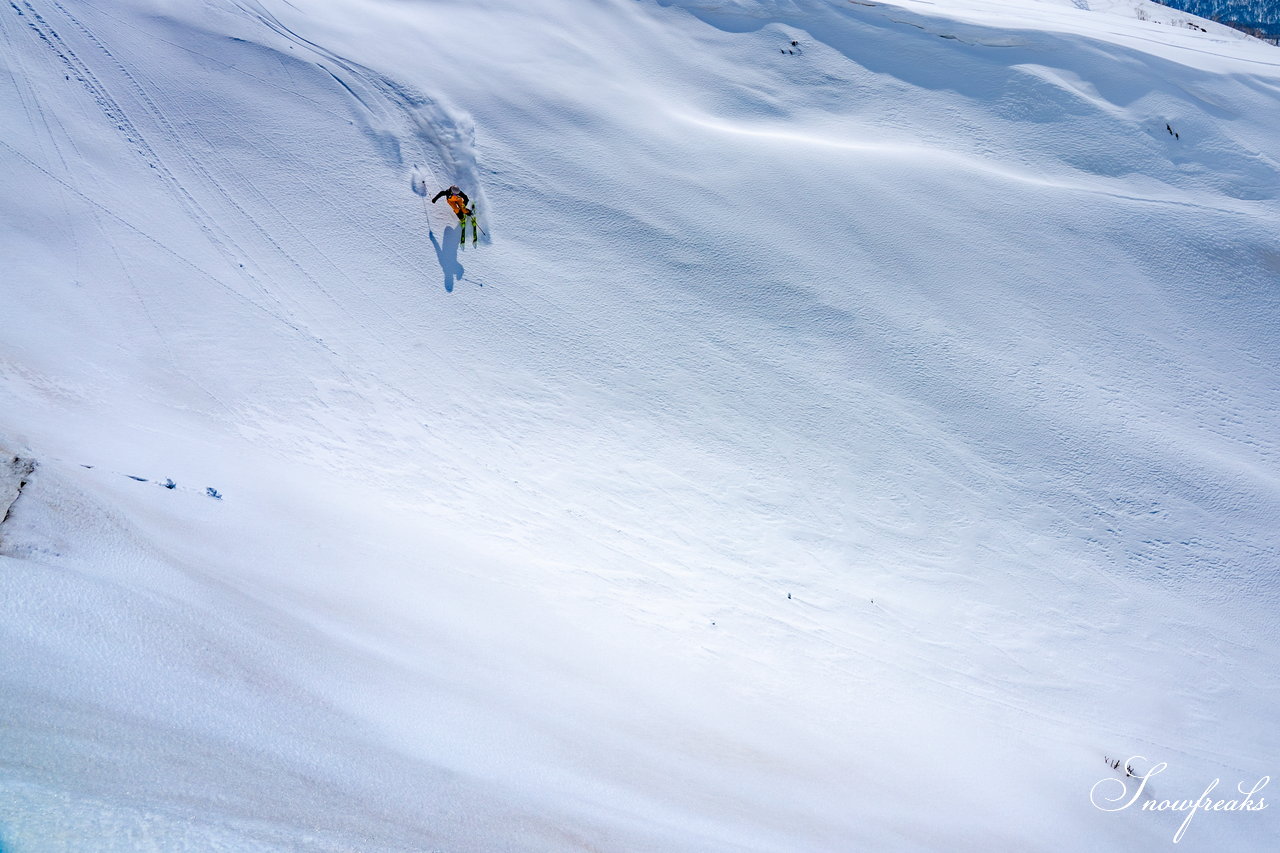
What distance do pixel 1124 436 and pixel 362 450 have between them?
631 centimetres

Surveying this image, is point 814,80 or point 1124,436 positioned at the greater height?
point 814,80

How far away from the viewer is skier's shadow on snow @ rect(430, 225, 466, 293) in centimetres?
670

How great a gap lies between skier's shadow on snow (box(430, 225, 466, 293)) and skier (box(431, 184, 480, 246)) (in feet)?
0.26

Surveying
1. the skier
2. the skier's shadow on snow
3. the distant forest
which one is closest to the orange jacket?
the skier

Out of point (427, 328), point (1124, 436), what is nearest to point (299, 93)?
point (427, 328)

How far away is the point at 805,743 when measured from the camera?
202 inches

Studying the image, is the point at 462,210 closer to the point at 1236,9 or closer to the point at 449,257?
the point at 449,257

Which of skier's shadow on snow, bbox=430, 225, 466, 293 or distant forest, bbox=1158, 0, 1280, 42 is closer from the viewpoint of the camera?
skier's shadow on snow, bbox=430, 225, 466, 293

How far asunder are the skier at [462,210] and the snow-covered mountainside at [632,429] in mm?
119

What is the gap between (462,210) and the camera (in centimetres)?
682

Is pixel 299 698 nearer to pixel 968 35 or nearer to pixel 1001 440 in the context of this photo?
pixel 1001 440

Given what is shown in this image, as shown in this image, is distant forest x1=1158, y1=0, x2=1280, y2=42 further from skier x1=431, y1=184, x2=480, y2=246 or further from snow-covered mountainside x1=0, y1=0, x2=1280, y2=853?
skier x1=431, y1=184, x2=480, y2=246

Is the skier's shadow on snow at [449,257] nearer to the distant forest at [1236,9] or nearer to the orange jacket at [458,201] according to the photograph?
the orange jacket at [458,201]

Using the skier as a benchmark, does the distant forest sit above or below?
above
